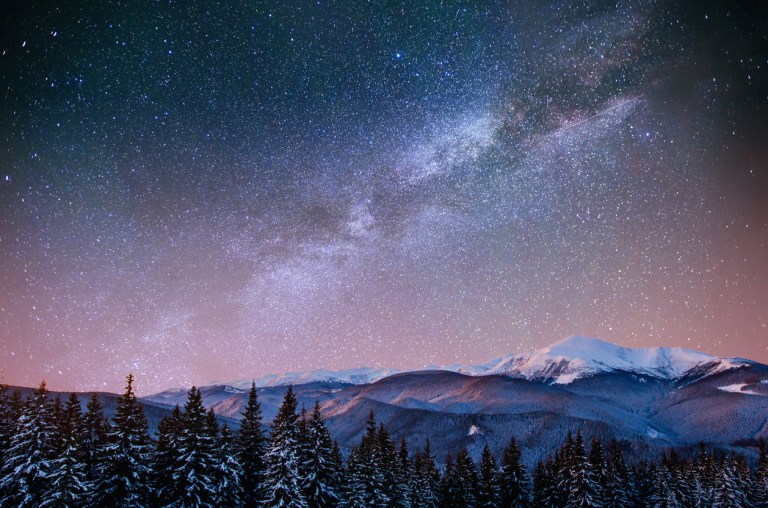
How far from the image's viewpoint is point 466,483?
5750 cm

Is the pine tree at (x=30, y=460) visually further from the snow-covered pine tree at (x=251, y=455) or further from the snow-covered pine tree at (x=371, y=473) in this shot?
the snow-covered pine tree at (x=371, y=473)

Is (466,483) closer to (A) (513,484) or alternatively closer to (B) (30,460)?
(A) (513,484)

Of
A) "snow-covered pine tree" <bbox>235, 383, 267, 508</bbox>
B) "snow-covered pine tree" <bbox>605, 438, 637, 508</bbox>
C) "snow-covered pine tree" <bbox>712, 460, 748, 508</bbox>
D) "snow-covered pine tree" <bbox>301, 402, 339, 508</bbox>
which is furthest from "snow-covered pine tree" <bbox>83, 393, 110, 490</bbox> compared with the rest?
"snow-covered pine tree" <bbox>712, 460, 748, 508</bbox>

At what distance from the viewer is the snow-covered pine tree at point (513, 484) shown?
58188 millimetres

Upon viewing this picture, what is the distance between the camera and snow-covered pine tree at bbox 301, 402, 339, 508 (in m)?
35.1

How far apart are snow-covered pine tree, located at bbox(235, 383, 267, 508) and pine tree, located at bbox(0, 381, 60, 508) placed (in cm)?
1145

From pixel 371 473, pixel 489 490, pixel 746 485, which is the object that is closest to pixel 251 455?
pixel 371 473

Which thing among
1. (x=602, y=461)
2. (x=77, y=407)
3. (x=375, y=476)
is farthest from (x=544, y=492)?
(x=77, y=407)

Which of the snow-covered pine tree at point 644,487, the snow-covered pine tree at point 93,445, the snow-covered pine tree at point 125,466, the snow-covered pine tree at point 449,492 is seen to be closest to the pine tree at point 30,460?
the snow-covered pine tree at point 93,445

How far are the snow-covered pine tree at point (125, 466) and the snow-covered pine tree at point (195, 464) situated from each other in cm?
233

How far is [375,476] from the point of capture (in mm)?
43719

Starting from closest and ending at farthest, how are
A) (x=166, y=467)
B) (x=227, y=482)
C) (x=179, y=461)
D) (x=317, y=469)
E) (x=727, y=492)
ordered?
(x=179, y=461) → (x=227, y=482) → (x=166, y=467) → (x=317, y=469) → (x=727, y=492)

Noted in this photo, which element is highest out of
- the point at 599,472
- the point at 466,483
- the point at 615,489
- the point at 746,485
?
the point at 599,472

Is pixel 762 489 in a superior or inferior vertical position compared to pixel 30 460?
inferior
